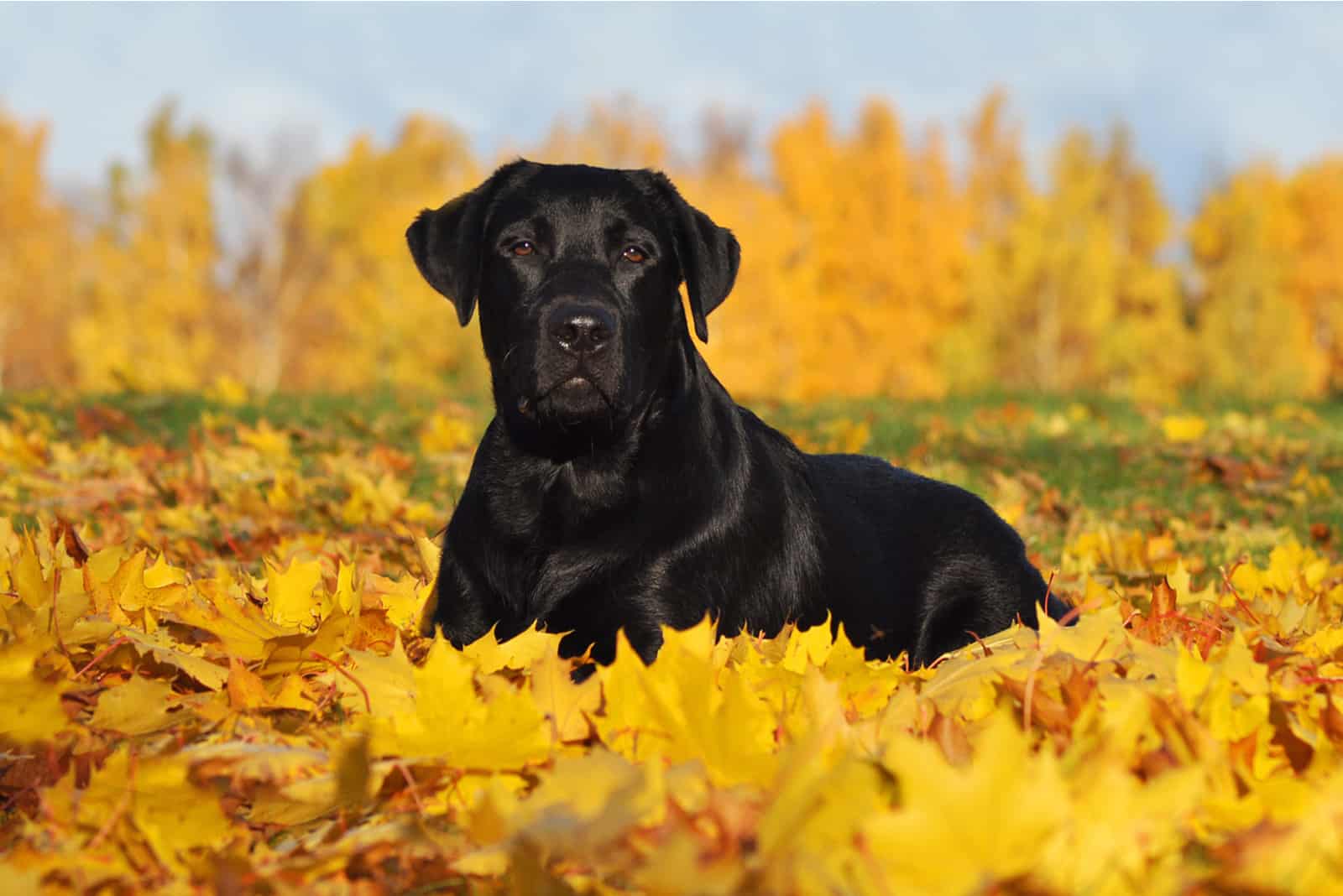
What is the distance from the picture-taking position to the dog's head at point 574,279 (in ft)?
11.7

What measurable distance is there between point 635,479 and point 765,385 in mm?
34301

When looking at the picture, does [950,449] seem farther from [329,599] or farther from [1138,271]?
[1138,271]

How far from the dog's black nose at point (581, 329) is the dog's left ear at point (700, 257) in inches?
22.3

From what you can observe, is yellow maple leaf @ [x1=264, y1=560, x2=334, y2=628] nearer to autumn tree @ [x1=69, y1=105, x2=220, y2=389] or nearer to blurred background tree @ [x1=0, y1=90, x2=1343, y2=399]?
blurred background tree @ [x1=0, y1=90, x2=1343, y2=399]

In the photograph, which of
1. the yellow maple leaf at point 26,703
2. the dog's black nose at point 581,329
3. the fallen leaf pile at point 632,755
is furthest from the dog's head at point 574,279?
the yellow maple leaf at point 26,703

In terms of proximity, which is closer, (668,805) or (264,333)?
(668,805)

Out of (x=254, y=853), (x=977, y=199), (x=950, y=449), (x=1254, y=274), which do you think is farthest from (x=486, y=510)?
(x=977, y=199)

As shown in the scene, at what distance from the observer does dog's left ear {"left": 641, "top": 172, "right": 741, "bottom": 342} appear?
408cm

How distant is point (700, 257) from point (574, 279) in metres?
0.56

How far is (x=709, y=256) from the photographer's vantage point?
4125 mm

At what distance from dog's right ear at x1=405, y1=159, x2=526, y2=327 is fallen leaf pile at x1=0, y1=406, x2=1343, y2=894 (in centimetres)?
109

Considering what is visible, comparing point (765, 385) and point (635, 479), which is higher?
point (635, 479)

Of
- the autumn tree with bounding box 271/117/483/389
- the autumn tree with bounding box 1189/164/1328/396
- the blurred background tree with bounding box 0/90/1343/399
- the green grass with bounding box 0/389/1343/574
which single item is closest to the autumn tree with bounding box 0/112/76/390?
the blurred background tree with bounding box 0/90/1343/399

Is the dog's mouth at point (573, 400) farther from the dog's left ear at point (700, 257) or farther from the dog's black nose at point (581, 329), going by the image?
the dog's left ear at point (700, 257)
